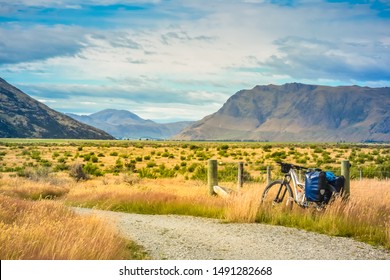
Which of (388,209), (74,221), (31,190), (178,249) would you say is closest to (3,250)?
(74,221)

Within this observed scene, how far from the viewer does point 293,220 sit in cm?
1324

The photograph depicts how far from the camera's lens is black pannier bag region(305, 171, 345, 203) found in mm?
13141

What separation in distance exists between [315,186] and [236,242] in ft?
10.7

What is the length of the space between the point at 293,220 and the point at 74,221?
5685 mm

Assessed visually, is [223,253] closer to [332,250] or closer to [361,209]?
[332,250]

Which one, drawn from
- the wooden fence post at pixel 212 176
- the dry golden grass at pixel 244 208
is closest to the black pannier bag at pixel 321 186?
the dry golden grass at pixel 244 208

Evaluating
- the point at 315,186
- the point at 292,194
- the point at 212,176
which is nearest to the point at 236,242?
the point at 315,186

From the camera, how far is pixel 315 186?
1319 centimetres

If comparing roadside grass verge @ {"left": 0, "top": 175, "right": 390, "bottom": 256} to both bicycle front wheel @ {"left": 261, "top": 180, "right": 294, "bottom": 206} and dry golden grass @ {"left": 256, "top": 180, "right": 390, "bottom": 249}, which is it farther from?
bicycle front wheel @ {"left": 261, "top": 180, "right": 294, "bottom": 206}

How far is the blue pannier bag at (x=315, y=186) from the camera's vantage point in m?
13.1

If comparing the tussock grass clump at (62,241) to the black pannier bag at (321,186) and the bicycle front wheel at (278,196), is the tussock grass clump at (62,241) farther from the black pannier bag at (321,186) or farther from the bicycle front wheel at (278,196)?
the bicycle front wheel at (278,196)

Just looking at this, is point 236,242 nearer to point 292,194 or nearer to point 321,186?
point 321,186

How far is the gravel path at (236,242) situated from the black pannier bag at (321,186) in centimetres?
117

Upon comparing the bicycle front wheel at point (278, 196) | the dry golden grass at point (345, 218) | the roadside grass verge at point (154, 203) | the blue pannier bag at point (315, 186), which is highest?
the blue pannier bag at point (315, 186)
